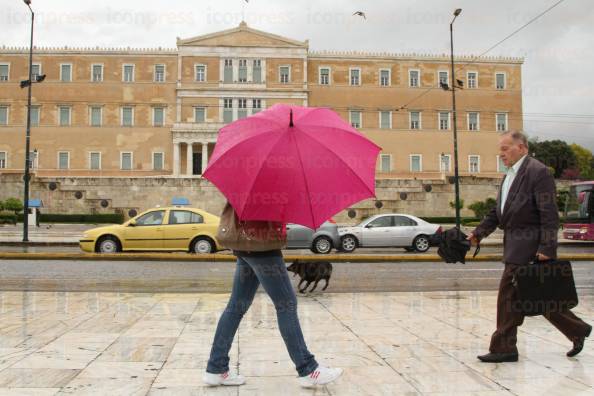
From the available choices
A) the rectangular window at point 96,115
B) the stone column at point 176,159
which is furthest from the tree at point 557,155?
the rectangular window at point 96,115

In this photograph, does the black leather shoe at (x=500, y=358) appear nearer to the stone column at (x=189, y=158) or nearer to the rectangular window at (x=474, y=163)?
the stone column at (x=189, y=158)

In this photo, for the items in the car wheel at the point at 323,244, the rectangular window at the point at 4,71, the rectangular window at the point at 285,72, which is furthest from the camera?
the rectangular window at the point at 285,72

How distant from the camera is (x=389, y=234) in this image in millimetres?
19609

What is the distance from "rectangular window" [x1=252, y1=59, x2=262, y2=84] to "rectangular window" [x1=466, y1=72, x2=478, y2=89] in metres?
21.0

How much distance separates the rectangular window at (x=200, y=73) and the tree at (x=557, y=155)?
178 ft

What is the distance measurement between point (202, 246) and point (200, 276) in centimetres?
450

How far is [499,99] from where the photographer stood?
192 ft

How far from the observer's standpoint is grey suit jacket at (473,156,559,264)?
15.2ft

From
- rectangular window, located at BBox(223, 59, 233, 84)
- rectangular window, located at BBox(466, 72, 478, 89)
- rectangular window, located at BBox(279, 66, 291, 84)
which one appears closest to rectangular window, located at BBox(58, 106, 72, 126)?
rectangular window, located at BBox(223, 59, 233, 84)

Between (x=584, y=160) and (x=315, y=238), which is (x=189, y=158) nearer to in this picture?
(x=315, y=238)

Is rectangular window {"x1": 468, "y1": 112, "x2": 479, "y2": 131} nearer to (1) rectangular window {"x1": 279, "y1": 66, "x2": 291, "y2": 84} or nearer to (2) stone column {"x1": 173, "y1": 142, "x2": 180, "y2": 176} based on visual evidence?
(1) rectangular window {"x1": 279, "y1": 66, "x2": 291, "y2": 84}

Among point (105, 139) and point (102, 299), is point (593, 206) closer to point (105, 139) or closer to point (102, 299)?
point (102, 299)

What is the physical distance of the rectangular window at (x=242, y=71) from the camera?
5609 centimetres

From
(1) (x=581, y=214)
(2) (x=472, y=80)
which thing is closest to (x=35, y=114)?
(2) (x=472, y=80)
